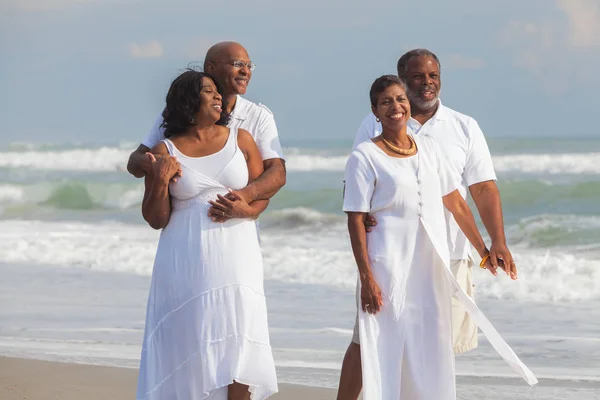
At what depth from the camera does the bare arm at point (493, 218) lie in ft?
15.0

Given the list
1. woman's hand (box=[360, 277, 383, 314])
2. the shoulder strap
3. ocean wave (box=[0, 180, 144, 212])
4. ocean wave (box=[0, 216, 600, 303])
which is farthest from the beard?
ocean wave (box=[0, 180, 144, 212])

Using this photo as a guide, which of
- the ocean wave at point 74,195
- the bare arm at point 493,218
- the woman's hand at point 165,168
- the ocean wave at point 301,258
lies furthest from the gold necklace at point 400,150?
the ocean wave at point 74,195

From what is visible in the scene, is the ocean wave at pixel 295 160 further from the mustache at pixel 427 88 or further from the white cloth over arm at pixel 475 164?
the mustache at pixel 427 88

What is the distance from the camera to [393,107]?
4242mm

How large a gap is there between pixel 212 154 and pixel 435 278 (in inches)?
41.0

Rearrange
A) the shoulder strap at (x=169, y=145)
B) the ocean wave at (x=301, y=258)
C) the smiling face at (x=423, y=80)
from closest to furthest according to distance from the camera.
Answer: the shoulder strap at (x=169, y=145) < the smiling face at (x=423, y=80) < the ocean wave at (x=301, y=258)

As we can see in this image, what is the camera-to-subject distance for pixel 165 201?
4.04m

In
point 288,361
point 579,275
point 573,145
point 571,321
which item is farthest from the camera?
point 573,145

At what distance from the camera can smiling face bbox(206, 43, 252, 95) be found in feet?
14.1

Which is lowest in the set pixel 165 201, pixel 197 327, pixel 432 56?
pixel 197 327

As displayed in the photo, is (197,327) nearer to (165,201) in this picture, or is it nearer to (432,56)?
(165,201)

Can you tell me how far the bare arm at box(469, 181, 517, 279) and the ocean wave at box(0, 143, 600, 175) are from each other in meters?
19.5

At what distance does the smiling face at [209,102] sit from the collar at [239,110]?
28 cm

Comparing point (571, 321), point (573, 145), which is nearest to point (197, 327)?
point (571, 321)
